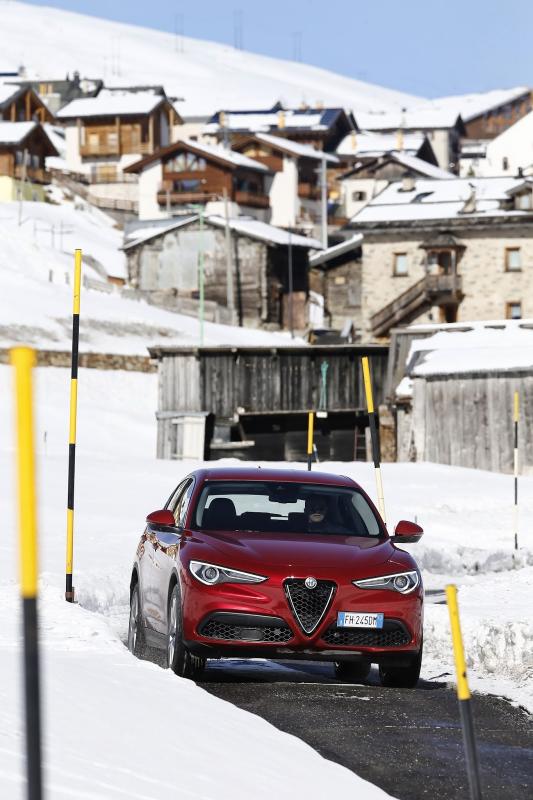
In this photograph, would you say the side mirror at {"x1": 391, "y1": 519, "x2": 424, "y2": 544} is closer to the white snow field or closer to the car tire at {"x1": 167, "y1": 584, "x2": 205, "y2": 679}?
the white snow field

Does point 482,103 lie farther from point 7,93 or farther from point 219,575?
point 219,575

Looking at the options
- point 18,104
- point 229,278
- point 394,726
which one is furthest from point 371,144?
point 394,726

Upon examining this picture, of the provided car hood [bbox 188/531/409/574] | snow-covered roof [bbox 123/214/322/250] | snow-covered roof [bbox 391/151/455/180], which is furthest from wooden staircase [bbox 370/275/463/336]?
car hood [bbox 188/531/409/574]

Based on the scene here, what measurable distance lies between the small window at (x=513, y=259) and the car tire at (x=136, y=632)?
199 feet

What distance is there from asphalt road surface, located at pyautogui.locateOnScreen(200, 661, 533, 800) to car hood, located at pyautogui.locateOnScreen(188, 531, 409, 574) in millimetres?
827

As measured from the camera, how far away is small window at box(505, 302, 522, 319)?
235 ft

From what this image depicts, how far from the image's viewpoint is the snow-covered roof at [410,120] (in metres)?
153

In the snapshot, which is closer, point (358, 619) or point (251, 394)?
point (358, 619)

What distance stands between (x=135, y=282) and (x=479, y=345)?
49115mm

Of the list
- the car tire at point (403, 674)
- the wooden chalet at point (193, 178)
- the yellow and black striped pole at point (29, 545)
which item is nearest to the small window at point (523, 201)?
the wooden chalet at point (193, 178)

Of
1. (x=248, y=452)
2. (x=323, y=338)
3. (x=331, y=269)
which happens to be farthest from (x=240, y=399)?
(x=331, y=269)

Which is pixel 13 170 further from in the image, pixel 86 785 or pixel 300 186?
pixel 86 785

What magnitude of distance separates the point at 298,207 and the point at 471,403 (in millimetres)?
72586

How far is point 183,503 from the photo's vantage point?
12469mm
